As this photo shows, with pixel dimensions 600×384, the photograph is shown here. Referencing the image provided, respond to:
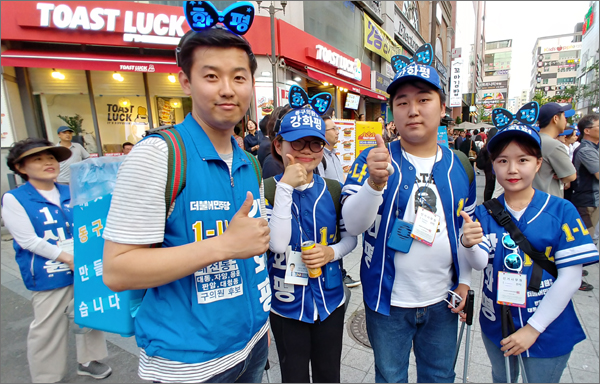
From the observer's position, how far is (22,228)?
89.1 inches

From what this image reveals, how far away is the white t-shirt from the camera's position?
1573 mm

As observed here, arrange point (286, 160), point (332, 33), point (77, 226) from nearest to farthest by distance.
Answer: point (77, 226) < point (286, 160) < point (332, 33)

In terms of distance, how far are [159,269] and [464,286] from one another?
1571mm

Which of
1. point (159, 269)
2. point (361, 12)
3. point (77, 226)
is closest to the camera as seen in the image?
point (159, 269)

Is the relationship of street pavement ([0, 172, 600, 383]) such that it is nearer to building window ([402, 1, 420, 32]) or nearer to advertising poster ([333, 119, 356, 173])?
advertising poster ([333, 119, 356, 173])

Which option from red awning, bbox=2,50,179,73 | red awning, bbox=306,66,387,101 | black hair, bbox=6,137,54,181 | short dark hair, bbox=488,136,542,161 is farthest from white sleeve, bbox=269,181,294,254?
red awning, bbox=306,66,387,101

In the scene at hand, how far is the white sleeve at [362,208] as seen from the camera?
56.7 inches

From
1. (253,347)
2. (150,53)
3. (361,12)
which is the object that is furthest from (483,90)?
(253,347)

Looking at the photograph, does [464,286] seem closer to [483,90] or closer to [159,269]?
[159,269]

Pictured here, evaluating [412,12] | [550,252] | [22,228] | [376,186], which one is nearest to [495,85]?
[412,12]

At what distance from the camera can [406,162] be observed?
164 cm

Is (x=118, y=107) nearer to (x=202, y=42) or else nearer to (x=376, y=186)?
(x=202, y=42)

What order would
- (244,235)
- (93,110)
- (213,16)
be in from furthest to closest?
(93,110) < (213,16) < (244,235)

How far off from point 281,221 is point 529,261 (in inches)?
53.6
